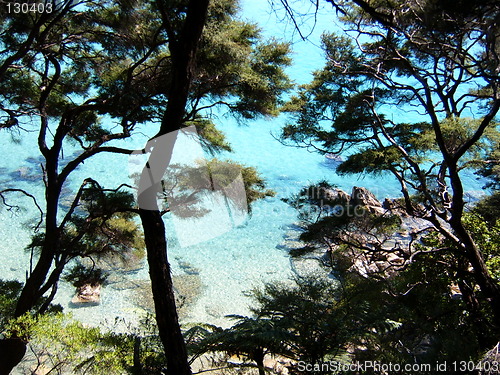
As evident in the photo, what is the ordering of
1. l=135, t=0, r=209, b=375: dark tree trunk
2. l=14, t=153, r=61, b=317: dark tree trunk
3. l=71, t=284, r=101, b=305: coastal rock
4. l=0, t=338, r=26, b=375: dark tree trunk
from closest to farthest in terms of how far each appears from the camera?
l=135, t=0, r=209, b=375: dark tree trunk, l=0, t=338, r=26, b=375: dark tree trunk, l=14, t=153, r=61, b=317: dark tree trunk, l=71, t=284, r=101, b=305: coastal rock

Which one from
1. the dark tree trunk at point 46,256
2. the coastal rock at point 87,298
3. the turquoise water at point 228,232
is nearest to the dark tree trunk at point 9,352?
the dark tree trunk at point 46,256

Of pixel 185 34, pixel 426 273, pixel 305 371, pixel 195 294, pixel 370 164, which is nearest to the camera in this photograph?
pixel 185 34

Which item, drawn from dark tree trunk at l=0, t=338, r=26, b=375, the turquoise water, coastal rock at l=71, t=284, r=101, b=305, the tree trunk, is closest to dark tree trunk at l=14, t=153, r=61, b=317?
dark tree trunk at l=0, t=338, r=26, b=375

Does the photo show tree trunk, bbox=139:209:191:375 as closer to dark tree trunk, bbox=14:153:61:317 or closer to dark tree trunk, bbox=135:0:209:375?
dark tree trunk, bbox=135:0:209:375

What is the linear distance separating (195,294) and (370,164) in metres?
4.67

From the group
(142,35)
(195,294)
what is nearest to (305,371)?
(142,35)

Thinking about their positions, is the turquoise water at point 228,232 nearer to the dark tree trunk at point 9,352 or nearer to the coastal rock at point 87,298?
the coastal rock at point 87,298

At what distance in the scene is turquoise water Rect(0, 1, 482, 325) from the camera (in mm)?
7766

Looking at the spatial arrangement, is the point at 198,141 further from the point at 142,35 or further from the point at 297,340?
the point at 297,340

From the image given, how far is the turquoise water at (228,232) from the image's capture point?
777 centimetres

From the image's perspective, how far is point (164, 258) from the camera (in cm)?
259

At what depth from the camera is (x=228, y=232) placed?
11117 mm

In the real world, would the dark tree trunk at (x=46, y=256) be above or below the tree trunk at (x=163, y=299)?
above

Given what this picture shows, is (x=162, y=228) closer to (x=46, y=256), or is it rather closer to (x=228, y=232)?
(x=46, y=256)
